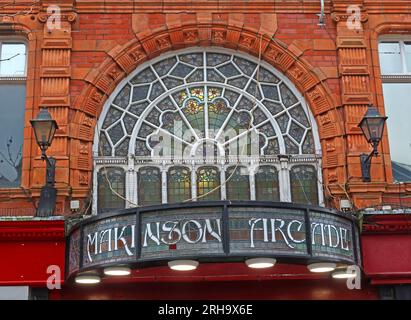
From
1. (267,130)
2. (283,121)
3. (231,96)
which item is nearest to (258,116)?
(267,130)

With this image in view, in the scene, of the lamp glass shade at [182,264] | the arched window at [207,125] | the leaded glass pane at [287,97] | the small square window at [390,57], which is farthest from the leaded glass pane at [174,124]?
the small square window at [390,57]

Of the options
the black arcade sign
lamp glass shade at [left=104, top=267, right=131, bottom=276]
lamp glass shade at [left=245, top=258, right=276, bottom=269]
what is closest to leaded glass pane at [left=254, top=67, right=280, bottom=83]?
the black arcade sign

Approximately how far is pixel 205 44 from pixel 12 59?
3571mm

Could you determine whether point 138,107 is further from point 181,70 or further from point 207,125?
point 207,125

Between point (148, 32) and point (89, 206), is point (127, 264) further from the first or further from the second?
point (148, 32)

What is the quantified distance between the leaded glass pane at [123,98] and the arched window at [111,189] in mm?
1248

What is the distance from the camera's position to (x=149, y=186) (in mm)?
10836

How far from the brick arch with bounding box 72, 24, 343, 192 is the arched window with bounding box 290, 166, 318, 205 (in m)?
0.31

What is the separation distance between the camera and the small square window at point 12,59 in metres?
11.4

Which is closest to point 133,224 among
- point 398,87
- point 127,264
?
point 127,264

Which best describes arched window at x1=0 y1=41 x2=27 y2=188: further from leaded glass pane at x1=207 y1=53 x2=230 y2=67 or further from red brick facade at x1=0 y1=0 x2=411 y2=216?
leaded glass pane at x1=207 y1=53 x2=230 y2=67

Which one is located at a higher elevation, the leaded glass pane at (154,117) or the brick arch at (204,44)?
the brick arch at (204,44)

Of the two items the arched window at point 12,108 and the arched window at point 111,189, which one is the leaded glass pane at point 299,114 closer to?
the arched window at point 111,189
